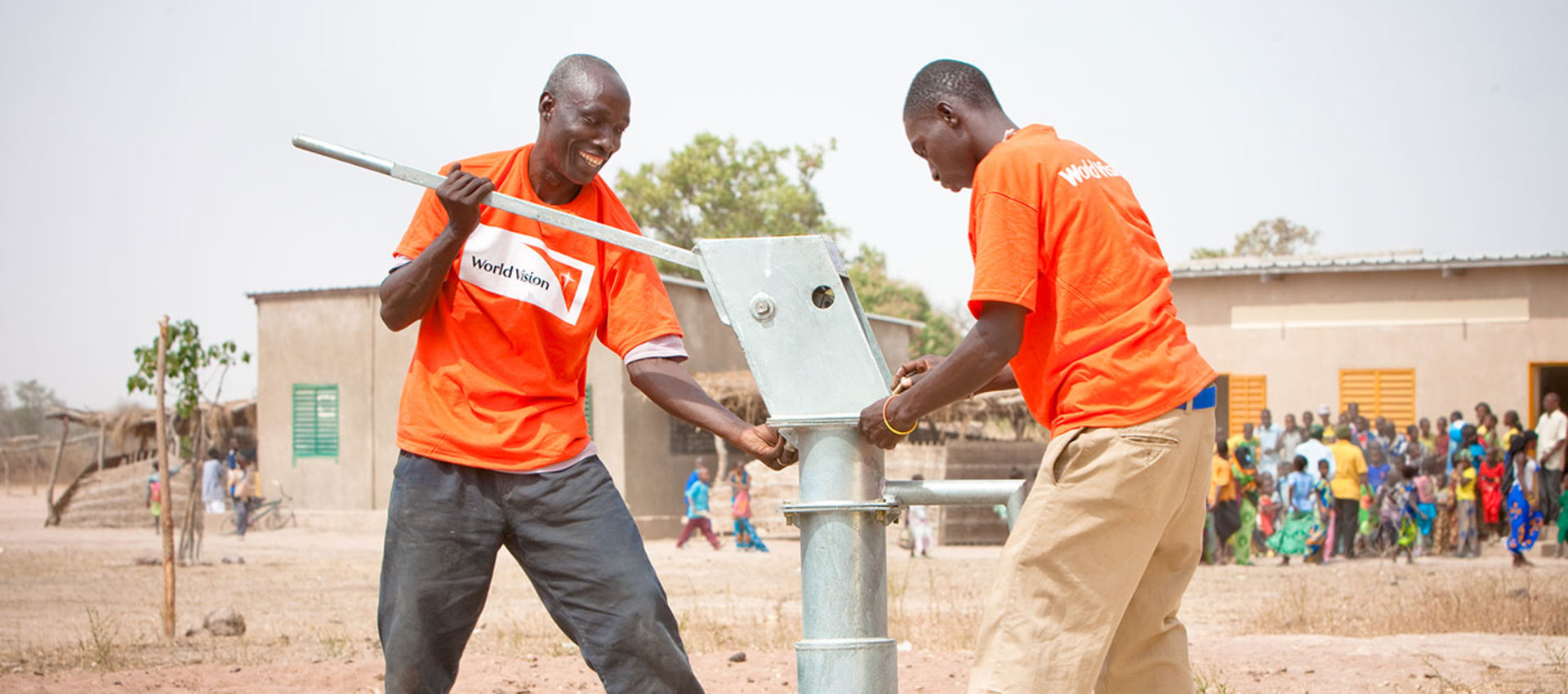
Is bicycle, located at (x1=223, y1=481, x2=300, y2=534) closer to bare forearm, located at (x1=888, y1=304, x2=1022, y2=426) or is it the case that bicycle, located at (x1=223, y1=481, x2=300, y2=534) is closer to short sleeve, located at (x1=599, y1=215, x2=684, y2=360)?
short sleeve, located at (x1=599, y1=215, x2=684, y2=360)

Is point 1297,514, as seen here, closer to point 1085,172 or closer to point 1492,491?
point 1492,491

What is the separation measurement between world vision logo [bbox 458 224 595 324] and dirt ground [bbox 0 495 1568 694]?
2.59m

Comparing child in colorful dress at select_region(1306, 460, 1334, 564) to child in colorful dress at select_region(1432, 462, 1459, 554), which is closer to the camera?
child in colorful dress at select_region(1306, 460, 1334, 564)

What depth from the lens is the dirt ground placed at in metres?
5.85

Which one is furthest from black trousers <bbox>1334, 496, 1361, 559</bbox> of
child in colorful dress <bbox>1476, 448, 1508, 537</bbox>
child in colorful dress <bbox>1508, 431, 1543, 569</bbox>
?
child in colorful dress <bbox>1508, 431, 1543, 569</bbox>

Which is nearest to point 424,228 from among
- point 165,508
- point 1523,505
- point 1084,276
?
point 1084,276

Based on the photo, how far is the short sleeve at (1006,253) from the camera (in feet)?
9.03

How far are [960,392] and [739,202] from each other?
106ft

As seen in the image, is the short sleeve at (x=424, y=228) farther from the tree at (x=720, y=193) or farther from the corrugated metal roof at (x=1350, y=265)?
the tree at (x=720, y=193)

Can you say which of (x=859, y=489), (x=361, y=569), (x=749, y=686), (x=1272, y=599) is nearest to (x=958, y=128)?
(x=859, y=489)

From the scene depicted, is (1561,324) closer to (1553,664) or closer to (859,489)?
(1553,664)

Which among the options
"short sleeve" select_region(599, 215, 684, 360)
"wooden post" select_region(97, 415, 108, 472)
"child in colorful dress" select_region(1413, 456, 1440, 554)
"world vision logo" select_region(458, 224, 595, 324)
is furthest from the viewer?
"wooden post" select_region(97, 415, 108, 472)

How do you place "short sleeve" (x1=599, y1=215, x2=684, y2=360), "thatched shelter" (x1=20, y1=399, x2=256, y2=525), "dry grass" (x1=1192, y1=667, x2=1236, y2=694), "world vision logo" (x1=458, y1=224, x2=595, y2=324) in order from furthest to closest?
"thatched shelter" (x1=20, y1=399, x2=256, y2=525) → "dry grass" (x1=1192, y1=667, x2=1236, y2=694) → "short sleeve" (x1=599, y1=215, x2=684, y2=360) → "world vision logo" (x1=458, y1=224, x2=595, y2=324)

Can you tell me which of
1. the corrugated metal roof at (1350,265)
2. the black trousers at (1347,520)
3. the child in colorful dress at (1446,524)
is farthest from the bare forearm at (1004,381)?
the corrugated metal roof at (1350,265)
